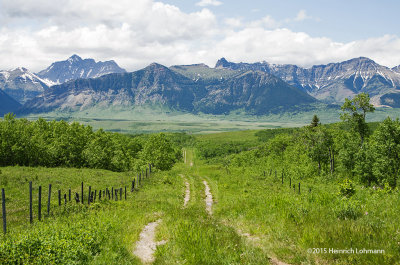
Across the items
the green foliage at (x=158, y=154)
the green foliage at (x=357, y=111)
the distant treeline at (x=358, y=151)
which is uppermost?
the green foliage at (x=357, y=111)

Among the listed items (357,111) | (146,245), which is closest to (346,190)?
(146,245)

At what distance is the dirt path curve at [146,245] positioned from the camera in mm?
9945

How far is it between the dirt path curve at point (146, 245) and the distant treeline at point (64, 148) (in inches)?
2434

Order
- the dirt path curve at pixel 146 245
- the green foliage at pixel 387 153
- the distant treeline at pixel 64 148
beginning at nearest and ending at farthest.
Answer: the dirt path curve at pixel 146 245
the green foliage at pixel 387 153
the distant treeline at pixel 64 148

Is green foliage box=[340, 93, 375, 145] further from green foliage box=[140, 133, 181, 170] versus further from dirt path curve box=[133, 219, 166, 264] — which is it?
green foliage box=[140, 133, 181, 170]

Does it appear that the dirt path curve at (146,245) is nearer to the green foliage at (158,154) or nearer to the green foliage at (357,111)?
the green foliage at (357,111)

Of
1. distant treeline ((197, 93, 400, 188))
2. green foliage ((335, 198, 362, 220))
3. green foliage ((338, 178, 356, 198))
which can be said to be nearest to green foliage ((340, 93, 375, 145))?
distant treeline ((197, 93, 400, 188))

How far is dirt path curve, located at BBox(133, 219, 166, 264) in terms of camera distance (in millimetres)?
9945

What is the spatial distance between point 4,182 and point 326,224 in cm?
4348

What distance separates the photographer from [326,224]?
10.4 m

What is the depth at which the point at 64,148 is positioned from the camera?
75000mm

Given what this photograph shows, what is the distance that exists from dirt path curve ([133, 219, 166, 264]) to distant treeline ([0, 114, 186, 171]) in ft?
203

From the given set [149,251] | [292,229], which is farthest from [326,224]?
[149,251]

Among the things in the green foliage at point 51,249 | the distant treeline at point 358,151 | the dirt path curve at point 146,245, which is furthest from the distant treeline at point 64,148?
the green foliage at point 51,249
